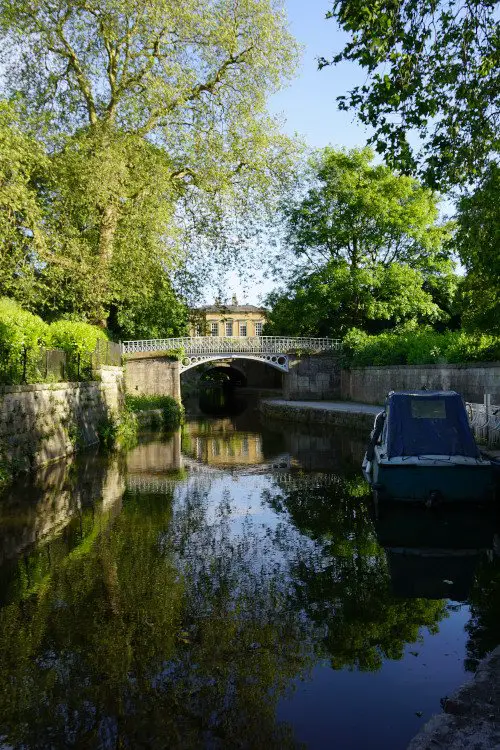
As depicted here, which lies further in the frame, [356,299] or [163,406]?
[356,299]

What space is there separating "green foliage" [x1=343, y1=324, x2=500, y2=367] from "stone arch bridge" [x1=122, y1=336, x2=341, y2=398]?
275 centimetres

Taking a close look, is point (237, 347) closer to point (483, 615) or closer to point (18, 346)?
A: point (18, 346)

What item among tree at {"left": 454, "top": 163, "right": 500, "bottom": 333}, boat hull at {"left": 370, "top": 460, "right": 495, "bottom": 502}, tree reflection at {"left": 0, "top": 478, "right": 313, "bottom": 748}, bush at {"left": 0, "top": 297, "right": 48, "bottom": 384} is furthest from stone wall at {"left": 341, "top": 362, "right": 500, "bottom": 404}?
tree reflection at {"left": 0, "top": 478, "right": 313, "bottom": 748}

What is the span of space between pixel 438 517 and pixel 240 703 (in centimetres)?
617

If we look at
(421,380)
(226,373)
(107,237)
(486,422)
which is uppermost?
(107,237)

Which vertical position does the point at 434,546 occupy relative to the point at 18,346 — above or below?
below

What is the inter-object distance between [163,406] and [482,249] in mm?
23657

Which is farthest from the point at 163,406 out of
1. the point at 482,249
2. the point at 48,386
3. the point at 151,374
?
the point at 482,249

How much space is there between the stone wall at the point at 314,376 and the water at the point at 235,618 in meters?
30.0

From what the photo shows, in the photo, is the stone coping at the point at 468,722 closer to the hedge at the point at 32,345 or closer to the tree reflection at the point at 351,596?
the tree reflection at the point at 351,596

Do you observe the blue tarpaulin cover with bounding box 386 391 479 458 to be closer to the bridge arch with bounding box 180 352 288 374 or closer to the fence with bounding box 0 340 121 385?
the fence with bounding box 0 340 121 385

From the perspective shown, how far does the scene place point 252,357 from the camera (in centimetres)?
4184

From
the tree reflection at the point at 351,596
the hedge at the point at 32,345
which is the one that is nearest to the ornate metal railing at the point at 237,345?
the hedge at the point at 32,345

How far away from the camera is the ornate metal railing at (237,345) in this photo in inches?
1554
